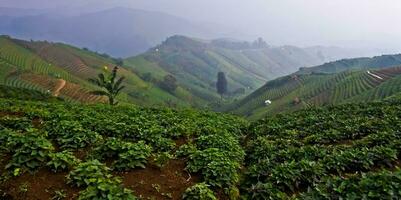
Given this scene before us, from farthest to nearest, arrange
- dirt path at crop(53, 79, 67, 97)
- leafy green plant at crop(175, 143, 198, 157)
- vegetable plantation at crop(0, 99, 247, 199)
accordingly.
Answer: dirt path at crop(53, 79, 67, 97), leafy green plant at crop(175, 143, 198, 157), vegetable plantation at crop(0, 99, 247, 199)

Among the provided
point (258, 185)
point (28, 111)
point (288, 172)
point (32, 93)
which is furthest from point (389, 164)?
point (32, 93)

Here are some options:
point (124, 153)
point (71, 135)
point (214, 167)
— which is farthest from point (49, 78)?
point (214, 167)

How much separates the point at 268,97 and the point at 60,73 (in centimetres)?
8977

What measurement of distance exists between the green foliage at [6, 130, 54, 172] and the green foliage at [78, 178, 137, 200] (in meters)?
2.94

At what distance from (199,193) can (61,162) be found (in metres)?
5.03

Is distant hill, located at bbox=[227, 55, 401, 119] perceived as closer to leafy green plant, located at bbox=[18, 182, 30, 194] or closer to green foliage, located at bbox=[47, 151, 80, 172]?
green foliage, located at bbox=[47, 151, 80, 172]

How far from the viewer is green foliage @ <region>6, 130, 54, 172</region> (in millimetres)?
13571

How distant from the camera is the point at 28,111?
23484 mm

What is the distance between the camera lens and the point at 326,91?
457ft

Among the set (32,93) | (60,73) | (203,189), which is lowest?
(60,73)

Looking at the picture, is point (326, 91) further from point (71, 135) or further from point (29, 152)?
point (29, 152)

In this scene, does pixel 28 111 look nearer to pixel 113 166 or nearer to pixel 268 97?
pixel 113 166

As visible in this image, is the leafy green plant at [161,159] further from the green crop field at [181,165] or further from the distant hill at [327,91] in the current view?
the distant hill at [327,91]

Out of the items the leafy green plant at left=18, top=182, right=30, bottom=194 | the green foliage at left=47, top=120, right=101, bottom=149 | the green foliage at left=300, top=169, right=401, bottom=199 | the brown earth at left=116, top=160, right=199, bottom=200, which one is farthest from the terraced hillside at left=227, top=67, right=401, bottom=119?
the leafy green plant at left=18, top=182, right=30, bottom=194
